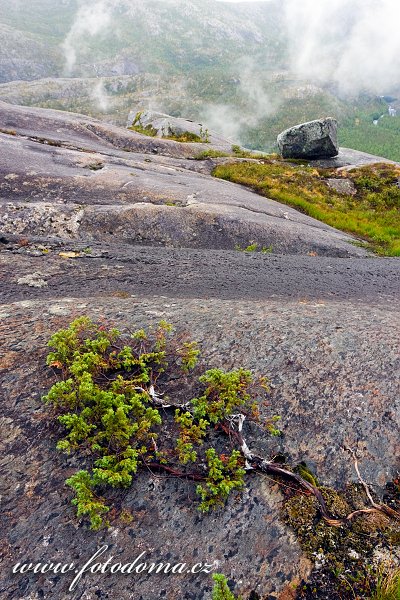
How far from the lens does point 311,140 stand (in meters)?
49.5

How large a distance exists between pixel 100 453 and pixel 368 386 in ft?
14.7

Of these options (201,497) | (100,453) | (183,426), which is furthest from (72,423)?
(201,497)

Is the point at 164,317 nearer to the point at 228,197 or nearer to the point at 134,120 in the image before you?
the point at 228,197

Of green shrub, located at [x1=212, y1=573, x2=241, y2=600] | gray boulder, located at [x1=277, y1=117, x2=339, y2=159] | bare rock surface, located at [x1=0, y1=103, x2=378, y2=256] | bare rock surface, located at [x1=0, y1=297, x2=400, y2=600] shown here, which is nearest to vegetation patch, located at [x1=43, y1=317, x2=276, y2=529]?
bare rock surface, located at [x1=0, y1=297, x2=400, y2=600]

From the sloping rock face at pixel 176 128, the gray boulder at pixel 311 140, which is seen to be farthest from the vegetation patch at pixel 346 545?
the sloping rock face at pixel 176 128

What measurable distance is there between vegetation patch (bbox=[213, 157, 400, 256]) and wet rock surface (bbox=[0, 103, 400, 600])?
28.2ft

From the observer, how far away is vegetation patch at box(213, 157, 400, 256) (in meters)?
25.9

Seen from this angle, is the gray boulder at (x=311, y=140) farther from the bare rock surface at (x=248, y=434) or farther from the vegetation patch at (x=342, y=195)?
the bare rock surface at (x=248, y=434)

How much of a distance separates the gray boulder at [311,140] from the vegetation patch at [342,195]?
24.4ft

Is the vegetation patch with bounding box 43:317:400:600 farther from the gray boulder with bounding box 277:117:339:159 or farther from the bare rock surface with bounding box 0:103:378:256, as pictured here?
the gray boulder with bounding box 277:117:339:159

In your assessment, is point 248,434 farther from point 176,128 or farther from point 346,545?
point 176,128

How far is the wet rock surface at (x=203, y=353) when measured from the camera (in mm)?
Answer: 4043

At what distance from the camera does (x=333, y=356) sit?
6980mm

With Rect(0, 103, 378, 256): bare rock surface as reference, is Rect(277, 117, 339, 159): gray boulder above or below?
above
